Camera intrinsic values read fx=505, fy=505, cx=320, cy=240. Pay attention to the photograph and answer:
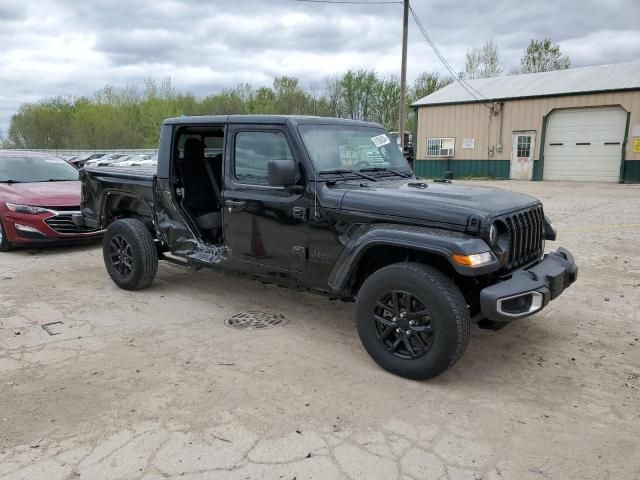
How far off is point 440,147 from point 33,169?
21268mm

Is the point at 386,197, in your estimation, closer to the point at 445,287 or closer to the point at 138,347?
the point at 445,287

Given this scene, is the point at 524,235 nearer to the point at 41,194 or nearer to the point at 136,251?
the point at 136,251

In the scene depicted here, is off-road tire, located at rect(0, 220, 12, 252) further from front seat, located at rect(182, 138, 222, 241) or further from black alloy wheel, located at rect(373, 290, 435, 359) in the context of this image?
black alloy wheel, located at rect(373, 290, 435, 359)

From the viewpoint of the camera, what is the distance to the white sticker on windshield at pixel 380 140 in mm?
4797

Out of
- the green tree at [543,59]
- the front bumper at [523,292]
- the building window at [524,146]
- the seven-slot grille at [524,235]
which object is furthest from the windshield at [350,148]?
the green tree at [543,59]

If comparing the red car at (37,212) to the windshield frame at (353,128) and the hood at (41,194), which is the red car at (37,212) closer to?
the hood at (41,194)

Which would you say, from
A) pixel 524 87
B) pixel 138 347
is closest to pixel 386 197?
pixel 138 347

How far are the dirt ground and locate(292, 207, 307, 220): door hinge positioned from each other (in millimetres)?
1059

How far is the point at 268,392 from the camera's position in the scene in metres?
3.38

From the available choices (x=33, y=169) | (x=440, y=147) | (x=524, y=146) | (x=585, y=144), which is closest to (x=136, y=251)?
(x=33, y=169)

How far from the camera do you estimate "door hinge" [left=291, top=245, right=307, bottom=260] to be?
4117 mm

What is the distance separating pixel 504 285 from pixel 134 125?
2158 inches

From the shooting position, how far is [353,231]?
3.81m

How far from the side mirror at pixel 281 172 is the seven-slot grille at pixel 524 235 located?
62.6 inches
